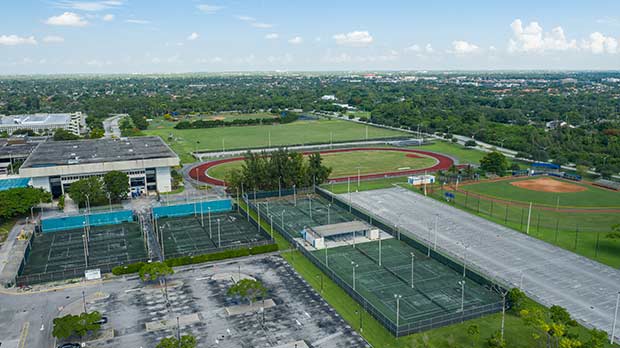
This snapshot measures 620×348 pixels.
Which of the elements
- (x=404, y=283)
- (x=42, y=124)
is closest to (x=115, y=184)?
(x=404, y=283)

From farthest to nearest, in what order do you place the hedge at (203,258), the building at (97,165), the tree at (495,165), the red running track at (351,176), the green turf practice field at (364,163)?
the green turf practice field at (364,163)
the tree at (495,165)
the red running track at (351,176)
the building at (97,165)
the hedge at (203,258)

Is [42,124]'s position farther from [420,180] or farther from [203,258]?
[420,180]

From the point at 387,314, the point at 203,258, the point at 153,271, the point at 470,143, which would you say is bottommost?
the point at 387,314

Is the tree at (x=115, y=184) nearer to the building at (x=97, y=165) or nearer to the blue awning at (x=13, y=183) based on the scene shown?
the building at (x=97, y=165)

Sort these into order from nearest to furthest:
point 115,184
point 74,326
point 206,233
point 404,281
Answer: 1. point 74,326
2. point 404,281
3. point 206,233
4. point 115,184

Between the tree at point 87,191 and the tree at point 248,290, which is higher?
the tree at point 87,191

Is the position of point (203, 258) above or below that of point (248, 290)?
below

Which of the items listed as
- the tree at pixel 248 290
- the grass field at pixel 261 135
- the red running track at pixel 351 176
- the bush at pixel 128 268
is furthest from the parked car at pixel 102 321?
the grass field at pixel 261 135
